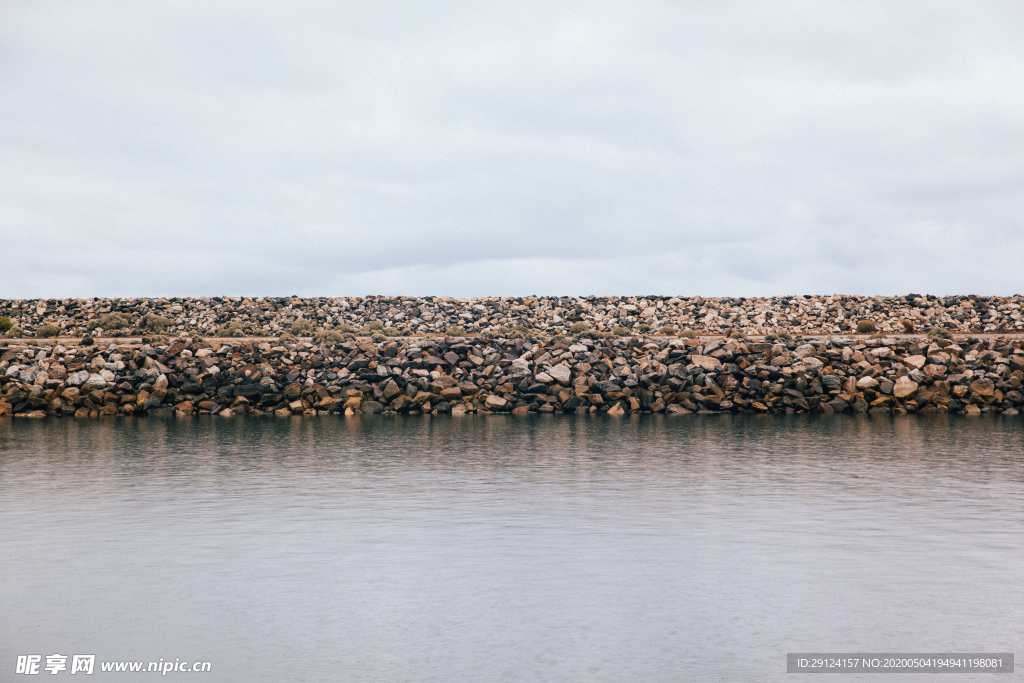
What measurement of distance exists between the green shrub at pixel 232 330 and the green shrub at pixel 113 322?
7.20 meters

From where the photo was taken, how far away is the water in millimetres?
8633

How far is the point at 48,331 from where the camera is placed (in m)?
62.6

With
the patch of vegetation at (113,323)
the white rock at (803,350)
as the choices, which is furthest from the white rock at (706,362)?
the patch of vegetation at (113,323)

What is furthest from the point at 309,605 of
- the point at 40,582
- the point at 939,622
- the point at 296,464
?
the point at 296,464

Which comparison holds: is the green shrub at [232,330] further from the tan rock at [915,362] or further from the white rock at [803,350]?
the tan rock at [915,362]

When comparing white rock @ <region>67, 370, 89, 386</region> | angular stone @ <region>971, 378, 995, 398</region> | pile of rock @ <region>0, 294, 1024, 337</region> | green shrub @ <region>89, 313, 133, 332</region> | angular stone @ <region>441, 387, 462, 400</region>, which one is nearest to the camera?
angular stone @ <region>971, 378, 995, 398</region>

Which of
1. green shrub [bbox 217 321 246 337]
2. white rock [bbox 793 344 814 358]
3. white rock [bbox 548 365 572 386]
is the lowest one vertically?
white rock [bbox 548 365 572 386]

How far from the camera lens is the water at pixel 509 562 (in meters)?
8.63

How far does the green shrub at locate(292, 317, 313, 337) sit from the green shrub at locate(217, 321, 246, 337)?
3200 mm

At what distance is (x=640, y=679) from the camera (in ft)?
25.7

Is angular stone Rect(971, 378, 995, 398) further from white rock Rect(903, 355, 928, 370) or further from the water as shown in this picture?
the water

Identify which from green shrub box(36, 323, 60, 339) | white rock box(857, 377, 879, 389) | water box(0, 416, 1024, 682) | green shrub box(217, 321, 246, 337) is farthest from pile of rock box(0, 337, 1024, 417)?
green shrub box(36, 323, 60, 339)

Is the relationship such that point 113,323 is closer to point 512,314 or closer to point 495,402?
point 512,314

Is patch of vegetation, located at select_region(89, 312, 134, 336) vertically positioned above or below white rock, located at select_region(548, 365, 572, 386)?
above
